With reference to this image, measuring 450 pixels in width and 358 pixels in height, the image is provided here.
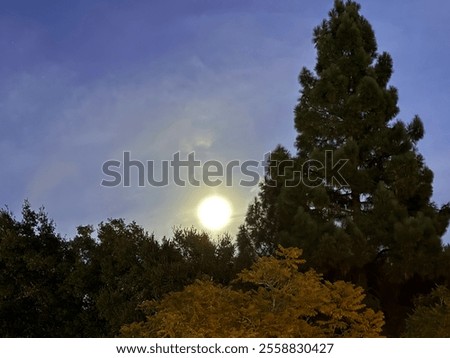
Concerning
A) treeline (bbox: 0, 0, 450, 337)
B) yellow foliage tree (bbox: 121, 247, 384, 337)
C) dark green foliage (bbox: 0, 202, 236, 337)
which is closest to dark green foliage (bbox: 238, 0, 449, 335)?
treeline (bbox: 0, 0, 450, 337)

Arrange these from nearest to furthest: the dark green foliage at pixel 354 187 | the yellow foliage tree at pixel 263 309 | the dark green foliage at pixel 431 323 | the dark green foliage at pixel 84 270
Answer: the yellow foliage tree at pixel 263 309
the dark green foliage at pixel 431 323
the dark green foliage at pixel 354 187
the dark green foliage at pixel 84 270

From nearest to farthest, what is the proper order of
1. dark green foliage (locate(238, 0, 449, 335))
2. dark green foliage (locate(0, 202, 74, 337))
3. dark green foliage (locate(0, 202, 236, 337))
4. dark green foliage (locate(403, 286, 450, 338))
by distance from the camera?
dark green foliage (locate(403, 286, 450, 338))
dark green foliage (locate(238, 0, 449, 335))
dark green foliage (locate(0, 202, 236, 337))
dark green foliage (locate(0, 202, 74, 337))

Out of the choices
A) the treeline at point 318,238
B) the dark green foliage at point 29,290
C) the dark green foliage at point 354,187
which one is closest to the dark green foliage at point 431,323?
the treeline at point 318,238

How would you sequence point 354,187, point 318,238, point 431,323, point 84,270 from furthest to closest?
point 84,270 → point 354,187 → point 318,238 → point 431,323

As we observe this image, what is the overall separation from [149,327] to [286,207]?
423 inches

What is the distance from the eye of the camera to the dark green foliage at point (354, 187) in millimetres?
24719

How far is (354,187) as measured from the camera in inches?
1049

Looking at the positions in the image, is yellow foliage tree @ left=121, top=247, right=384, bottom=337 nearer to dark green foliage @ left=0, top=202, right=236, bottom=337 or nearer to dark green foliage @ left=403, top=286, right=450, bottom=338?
dark green foliage @ left=403, top=286, right=450, bottom=338

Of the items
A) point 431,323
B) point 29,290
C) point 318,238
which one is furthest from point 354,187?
point 29,290

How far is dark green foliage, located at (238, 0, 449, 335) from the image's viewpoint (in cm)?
2472

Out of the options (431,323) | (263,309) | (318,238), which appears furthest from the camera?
(318,238)

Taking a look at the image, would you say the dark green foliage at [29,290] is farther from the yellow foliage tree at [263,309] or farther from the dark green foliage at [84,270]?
the yellow foliage tree at [263,309]

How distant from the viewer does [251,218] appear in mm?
28750

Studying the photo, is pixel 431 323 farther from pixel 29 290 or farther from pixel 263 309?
pixel 29 290
